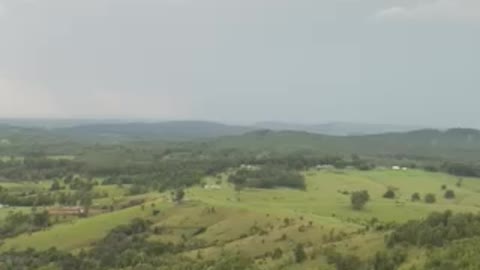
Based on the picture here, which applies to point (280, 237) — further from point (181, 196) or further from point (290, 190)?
point (290, 190)

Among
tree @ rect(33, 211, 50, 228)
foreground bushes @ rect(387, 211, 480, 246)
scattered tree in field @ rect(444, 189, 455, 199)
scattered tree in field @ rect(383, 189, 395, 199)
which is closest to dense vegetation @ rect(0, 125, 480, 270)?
scattered tree in field @ rect(383, 189, 395, 199)

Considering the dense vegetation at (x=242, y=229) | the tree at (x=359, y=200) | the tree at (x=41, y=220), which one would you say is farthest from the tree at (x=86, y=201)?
the tree at (x=359, y=200)

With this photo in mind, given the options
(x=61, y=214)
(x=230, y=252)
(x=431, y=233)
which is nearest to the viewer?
(x=431, y=233)

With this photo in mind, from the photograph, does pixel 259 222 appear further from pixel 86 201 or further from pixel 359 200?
pixel 86 201

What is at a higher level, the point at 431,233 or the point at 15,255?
the point at 431,233

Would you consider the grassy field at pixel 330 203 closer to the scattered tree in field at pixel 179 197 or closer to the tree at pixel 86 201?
the scattered tree in field at pixel 179 197

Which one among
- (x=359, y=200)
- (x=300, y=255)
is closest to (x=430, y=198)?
(x=359, y=200)

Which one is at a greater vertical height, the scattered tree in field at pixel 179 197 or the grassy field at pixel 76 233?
the scattered tree in field at pixel 179 197

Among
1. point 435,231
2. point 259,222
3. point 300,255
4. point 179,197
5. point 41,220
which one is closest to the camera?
point 435,231

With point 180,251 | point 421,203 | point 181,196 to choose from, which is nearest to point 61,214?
point 181,196

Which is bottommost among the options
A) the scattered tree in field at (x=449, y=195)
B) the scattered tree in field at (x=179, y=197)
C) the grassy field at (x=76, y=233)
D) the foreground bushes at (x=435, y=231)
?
the grassy field at (x=76, y=233)

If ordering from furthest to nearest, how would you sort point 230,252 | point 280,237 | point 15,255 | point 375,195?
point 375,195
point 15,255
point 280,237
point 230,252
